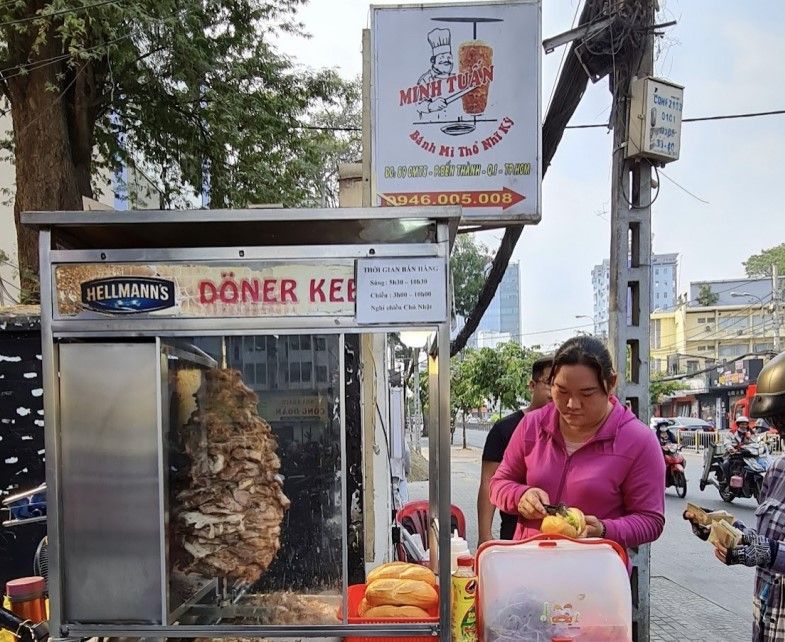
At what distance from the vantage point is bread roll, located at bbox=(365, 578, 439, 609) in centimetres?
177

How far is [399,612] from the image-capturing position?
1.75 m

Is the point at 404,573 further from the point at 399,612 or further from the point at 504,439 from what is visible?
the point at 504,439

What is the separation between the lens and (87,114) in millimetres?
7605

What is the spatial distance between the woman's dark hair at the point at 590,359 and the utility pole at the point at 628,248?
2356 millimetres

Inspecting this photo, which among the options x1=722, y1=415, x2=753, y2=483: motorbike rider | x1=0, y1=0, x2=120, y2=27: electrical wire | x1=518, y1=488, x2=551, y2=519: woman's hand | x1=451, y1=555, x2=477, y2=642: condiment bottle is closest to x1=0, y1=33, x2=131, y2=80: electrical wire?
x1=0, y1=0, x2=120, y2=27: electrical wire

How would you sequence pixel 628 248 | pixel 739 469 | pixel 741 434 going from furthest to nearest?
1. pixel 741 434
2. pixel 739 469
3. pixel 628 248

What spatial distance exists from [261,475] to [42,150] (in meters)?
6.63

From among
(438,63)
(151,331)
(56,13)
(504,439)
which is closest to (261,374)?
(151,331)

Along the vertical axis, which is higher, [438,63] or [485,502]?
[438,63]

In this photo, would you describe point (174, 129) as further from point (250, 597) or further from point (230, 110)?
point (250, 597)

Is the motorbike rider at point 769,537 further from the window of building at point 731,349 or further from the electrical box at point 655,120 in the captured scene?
the window of building at point 731,349

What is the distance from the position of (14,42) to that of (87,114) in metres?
1.03

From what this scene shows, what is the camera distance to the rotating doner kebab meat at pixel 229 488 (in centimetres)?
189

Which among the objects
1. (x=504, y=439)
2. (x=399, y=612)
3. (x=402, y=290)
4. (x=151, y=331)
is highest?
(x=402, y=290)
